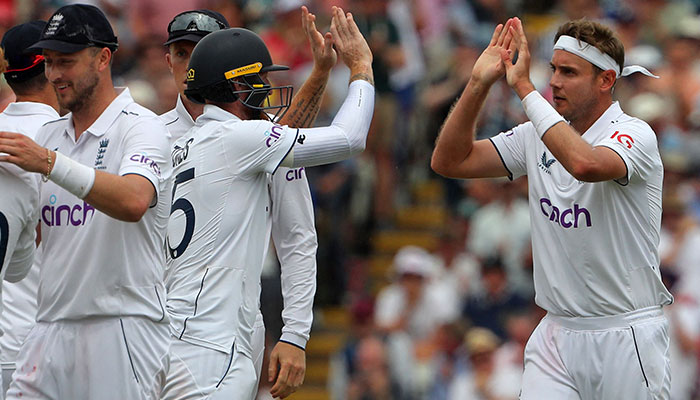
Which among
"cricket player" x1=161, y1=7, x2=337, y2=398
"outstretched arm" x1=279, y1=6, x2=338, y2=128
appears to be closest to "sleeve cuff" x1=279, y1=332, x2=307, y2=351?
"cricket player" x1=161, y1=7, x2=337, y2=398

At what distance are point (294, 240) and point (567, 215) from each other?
4.79ft

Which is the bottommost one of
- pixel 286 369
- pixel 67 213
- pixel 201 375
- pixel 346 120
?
pixel 286 369

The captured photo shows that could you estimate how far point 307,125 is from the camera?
282 inches

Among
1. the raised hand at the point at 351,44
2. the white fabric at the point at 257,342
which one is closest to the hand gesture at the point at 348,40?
the raised hand at the point at 351,44

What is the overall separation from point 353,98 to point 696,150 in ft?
23.0

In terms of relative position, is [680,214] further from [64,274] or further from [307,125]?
[64,274]

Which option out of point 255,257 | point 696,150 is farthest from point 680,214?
point 255,257

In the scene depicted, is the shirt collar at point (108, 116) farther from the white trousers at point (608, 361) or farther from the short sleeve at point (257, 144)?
the white trousers at point (608, 361)

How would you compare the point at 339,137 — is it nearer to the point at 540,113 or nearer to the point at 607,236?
the point at 540,113

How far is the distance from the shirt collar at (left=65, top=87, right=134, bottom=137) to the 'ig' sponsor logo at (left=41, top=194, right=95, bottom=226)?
0.35 metres

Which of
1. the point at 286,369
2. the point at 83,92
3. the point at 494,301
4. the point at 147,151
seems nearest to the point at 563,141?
the point at 286,369

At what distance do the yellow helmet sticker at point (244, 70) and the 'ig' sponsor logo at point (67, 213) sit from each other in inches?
39.1

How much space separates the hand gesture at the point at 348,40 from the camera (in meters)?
6.73

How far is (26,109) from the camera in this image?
678 centimetres
